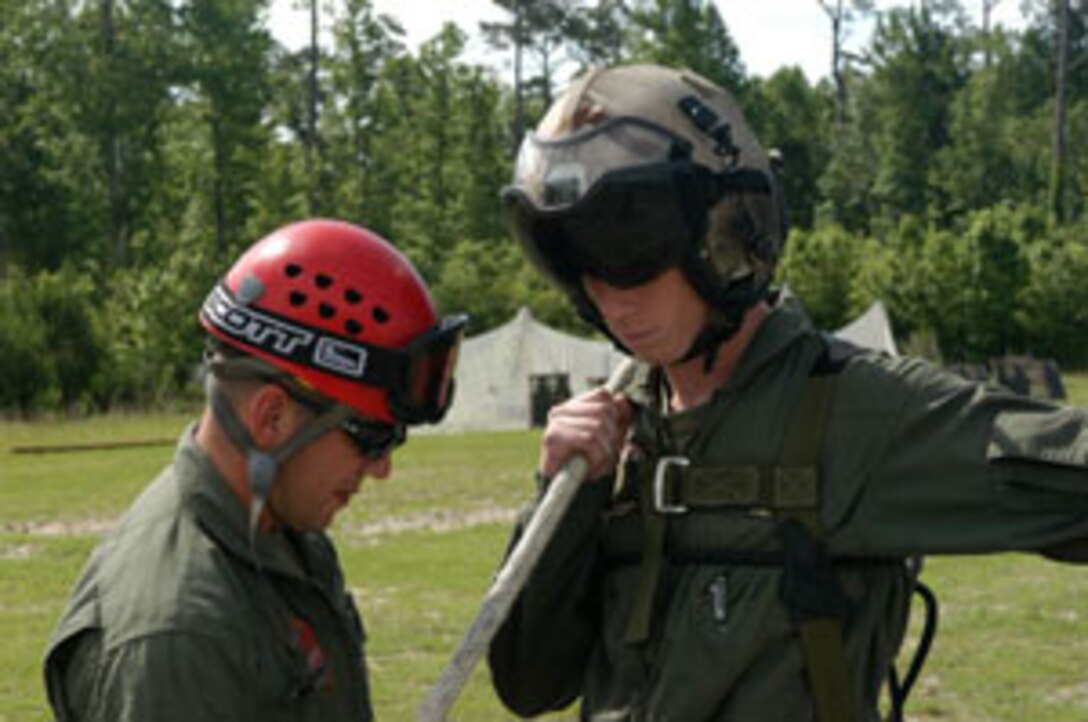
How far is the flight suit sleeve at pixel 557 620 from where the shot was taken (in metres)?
3.29

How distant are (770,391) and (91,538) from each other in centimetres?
1480

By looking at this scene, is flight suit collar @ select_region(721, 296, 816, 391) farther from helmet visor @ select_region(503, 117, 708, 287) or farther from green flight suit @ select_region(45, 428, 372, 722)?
green flight suit @ select_region(45, 428, 372, 722)

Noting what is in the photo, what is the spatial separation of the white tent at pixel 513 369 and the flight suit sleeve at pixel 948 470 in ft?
101

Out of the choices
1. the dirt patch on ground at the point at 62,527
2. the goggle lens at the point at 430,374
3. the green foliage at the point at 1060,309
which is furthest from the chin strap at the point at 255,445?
the green foliage at the point at 1060,309

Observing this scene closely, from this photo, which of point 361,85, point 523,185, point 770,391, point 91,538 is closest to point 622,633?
point 770,391

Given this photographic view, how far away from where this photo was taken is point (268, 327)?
10.4ft

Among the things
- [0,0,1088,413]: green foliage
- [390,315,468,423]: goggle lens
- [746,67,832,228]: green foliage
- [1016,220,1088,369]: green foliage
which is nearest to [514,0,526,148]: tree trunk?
[0,0,1088,413]: green foliage

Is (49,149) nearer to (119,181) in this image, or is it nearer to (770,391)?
(119,181)

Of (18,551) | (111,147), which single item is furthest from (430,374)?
(111,147)

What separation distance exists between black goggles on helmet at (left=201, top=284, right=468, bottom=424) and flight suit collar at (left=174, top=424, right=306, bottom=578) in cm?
26

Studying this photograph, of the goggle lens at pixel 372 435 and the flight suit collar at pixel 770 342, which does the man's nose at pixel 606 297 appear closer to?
the flight suit collar at pixel 770 342

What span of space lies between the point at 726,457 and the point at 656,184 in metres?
0.58

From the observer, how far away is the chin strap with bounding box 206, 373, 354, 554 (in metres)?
3.04

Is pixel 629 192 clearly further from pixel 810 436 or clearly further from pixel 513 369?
pixel 513 369
